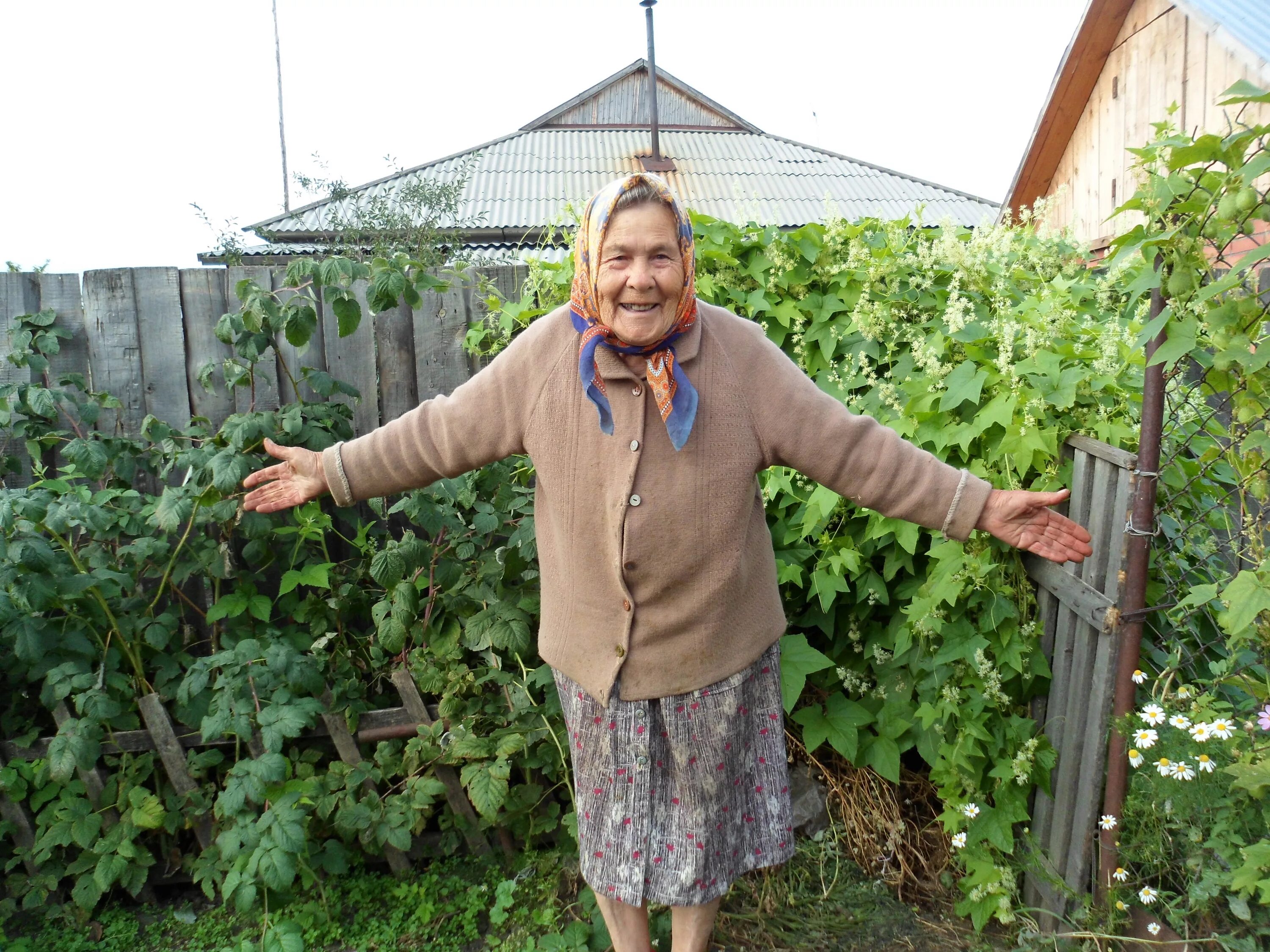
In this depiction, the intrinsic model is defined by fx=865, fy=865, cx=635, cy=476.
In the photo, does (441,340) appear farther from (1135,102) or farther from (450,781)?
(1135,102)

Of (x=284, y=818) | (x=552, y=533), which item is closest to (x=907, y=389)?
(x=552, y=533)

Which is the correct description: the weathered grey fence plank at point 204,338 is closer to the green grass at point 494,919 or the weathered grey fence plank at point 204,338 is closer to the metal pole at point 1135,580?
the green grass at point 494,919

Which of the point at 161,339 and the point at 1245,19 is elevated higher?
the point at 1245,19

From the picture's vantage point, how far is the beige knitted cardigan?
67.7 inches

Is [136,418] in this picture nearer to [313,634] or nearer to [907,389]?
[313,634]

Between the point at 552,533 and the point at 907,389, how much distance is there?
1.10 metres

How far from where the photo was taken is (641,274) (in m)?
1.61

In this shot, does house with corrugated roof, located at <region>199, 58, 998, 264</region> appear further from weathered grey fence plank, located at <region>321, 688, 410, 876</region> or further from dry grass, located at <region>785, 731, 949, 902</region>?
dry grass, located at <region>785, 731, 949, 902</region>

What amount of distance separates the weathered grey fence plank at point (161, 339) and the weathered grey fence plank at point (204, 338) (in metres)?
0.02

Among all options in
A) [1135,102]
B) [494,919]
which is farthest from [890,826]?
[1135,102]

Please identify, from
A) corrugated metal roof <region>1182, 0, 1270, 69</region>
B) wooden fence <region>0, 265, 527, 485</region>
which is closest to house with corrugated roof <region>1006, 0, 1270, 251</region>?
corrugated metal roof <region>1182, 0, 1270, 69</region>

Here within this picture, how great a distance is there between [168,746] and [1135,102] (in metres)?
8.71

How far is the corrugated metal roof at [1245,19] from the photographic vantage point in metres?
5.50

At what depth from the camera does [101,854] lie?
2.50 meters
